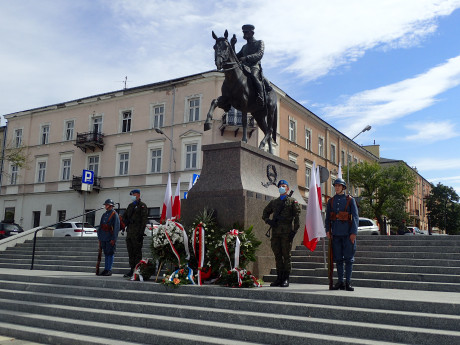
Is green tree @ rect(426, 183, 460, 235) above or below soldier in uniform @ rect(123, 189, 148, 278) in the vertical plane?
above

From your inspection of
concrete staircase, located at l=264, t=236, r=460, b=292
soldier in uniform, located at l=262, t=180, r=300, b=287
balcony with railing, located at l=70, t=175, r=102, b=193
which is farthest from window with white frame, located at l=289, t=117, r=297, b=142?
soldier in uniform, located at l=262, t=180, r=300, b=287

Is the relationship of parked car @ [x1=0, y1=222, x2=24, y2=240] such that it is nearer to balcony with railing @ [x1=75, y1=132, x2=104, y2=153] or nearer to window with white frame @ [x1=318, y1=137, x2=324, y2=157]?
balcony with railing @ [x1=75, y1=132, x2=104, y2=153]

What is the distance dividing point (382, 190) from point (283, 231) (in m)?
36.2

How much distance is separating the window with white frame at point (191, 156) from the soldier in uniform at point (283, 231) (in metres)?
23.0

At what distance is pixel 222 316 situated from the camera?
625 centimetres

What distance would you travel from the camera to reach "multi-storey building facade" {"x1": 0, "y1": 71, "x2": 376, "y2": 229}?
31.7 metres

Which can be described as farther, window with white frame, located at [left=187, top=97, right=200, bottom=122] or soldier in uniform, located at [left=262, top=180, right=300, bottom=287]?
window with white frame, located at [left=187, top=97, right=200, bottom=122]

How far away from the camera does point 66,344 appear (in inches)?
245

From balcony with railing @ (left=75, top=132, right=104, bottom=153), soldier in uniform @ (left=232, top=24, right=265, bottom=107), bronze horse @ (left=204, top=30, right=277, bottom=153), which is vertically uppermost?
balcony with railing @ (left=75, top=132, right=104, bottom=153)

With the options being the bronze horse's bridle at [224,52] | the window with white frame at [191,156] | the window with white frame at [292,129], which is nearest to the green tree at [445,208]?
the window with white frame at [292,129]

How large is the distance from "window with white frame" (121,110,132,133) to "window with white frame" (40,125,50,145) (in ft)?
26.9

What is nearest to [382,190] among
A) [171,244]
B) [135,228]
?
[135,228]

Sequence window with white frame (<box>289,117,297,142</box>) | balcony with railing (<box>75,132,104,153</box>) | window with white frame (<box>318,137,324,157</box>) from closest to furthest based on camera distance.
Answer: balcony with railing (<box>75,132,104,153</box>), window with white frame (<box>289,117,297,142</box>), window with white frame (<box>318,137,324,157</box>)

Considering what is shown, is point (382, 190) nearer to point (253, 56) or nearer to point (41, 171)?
point (41, 171)
